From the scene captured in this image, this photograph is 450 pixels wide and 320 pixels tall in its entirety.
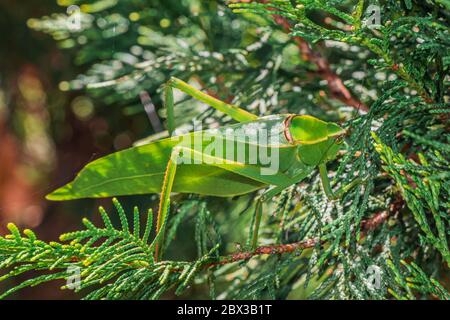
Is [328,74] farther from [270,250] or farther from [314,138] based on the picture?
[270,250]

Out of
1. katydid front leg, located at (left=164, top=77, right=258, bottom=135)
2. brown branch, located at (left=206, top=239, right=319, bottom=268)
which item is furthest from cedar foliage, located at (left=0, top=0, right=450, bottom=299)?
katydid front leg, located at (left=164, top=77, right=258, bottom=135)

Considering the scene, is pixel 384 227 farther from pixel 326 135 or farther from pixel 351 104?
pixel 351 104

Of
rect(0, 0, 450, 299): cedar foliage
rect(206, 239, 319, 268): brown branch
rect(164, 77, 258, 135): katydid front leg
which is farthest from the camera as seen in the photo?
rect(164, 77, 258, 135): katydid front leg

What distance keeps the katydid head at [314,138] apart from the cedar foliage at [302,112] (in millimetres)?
44

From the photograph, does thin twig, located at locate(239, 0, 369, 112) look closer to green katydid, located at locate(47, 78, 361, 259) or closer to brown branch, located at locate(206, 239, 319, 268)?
green katydid, located at locate(47, 78, 361, 259)

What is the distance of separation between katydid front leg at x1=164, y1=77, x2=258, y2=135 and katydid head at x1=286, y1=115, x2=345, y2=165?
124 mm

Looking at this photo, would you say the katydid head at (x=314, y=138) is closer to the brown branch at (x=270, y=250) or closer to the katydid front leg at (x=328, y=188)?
the katydid front leg at (x=328, y=188)

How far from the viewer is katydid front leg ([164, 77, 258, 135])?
A: 1.03m

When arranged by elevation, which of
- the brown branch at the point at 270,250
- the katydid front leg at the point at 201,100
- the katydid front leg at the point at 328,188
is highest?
the katydid front leg at the point at 201,100

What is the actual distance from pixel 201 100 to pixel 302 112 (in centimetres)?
25

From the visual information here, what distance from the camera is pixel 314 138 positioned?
0.89 metres

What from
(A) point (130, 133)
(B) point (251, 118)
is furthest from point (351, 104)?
(A) point (130, 133)

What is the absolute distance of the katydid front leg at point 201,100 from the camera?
1026 mm

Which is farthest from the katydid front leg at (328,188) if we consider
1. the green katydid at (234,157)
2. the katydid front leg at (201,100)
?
the katydid front leg at (201,100)
